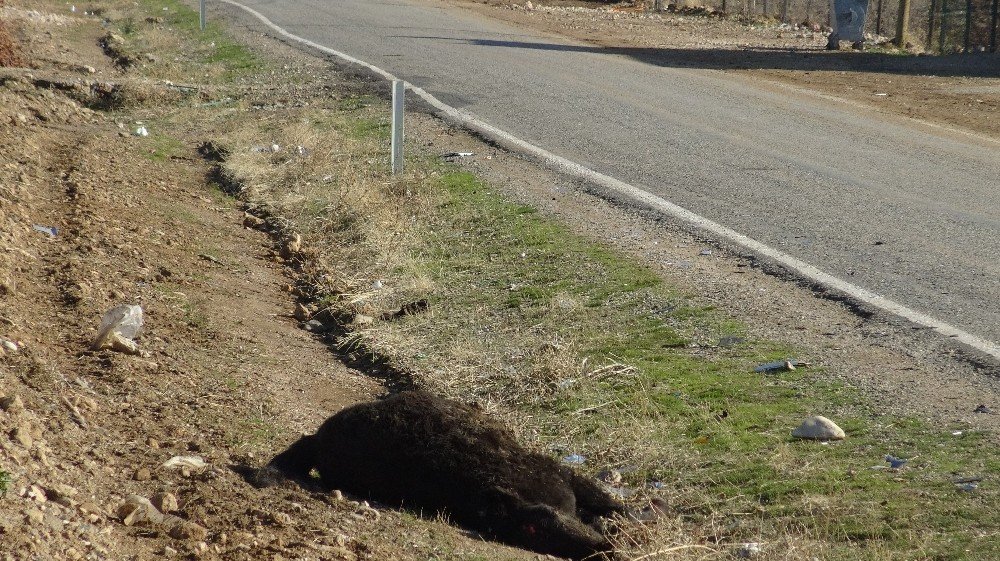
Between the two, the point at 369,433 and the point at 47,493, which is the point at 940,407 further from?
the point at 47,493

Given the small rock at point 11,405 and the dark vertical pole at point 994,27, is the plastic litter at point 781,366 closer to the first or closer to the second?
the small rock at point 11,405

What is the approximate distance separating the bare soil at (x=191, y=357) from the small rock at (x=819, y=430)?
35cm

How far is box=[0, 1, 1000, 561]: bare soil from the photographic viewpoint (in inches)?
141

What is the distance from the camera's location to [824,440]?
14.6 feet

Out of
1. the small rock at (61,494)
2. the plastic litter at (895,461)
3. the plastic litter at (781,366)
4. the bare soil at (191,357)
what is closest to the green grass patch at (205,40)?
the bare soil at (191,357)

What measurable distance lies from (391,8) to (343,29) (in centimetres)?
524

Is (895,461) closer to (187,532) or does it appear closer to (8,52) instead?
(187,532)

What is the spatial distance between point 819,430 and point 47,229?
209 inches

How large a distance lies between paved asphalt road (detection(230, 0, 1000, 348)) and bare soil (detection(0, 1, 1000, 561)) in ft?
1.97

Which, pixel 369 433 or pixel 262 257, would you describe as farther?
pixel 262 257

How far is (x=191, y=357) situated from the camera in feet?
18.7

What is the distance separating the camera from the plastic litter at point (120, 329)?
542 cm

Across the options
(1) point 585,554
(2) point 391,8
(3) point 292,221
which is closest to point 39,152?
(3) point 292,221

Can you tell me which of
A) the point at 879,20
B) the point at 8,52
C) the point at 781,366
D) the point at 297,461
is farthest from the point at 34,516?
the point at 879,20
